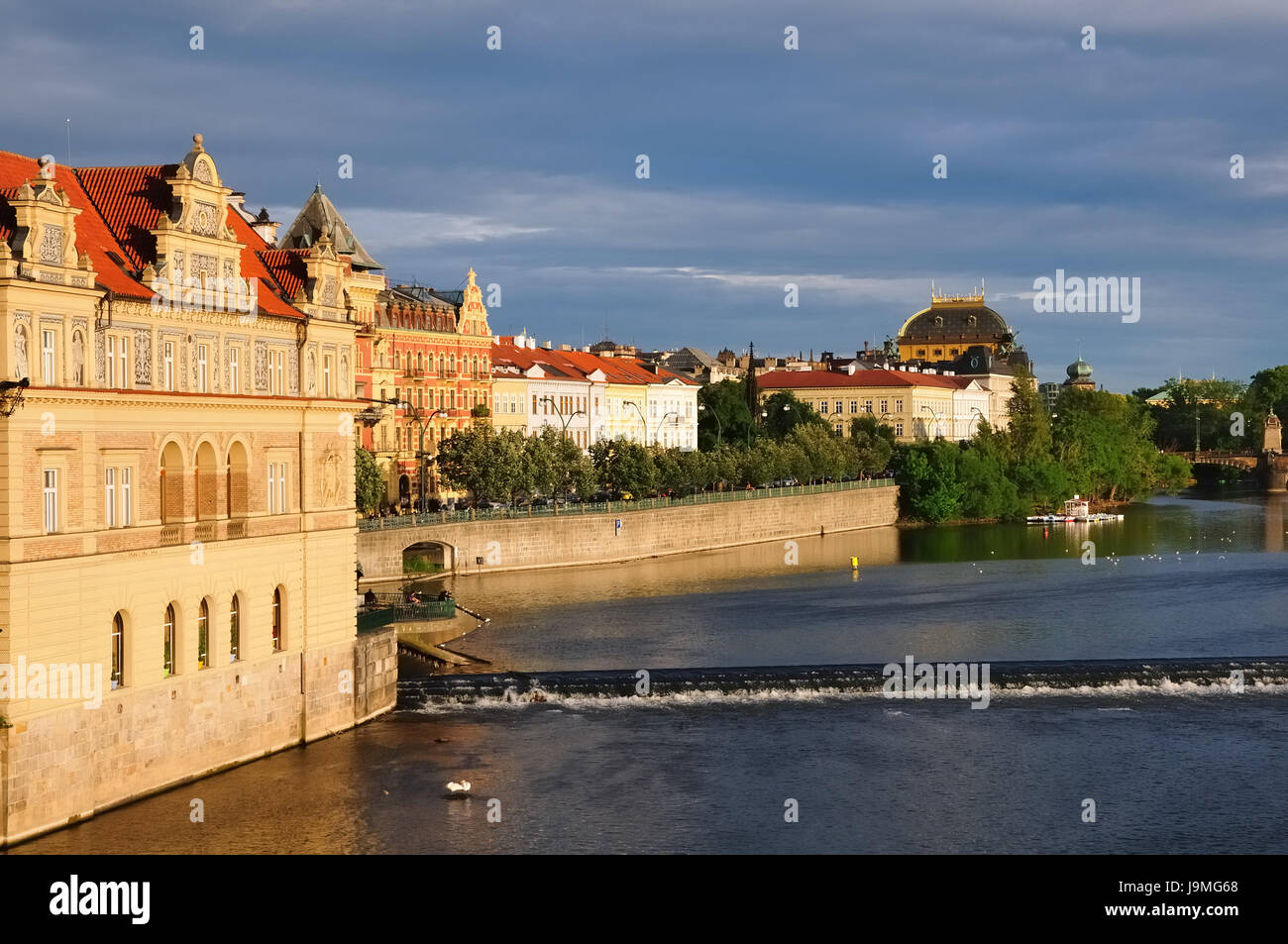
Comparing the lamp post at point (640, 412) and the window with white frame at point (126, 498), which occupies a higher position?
the lamp post at point (640, 412)

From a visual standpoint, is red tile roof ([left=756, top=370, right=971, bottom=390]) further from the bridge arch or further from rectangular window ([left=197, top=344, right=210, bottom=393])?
rectangular window ([left=197, top=344, right=210, bottom=393])

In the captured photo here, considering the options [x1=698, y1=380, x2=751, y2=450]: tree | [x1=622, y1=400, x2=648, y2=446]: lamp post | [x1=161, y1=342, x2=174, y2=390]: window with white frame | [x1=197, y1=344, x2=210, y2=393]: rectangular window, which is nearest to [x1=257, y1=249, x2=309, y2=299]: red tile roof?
[x1=197, y1=344, x2=210, y2=393]: rectangular window

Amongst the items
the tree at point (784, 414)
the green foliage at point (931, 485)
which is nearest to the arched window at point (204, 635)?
the green foliage at point (931, 485)

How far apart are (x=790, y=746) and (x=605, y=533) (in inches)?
1585

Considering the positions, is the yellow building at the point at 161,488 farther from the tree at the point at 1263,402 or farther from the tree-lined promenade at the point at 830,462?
the tree at the point at 1263,402

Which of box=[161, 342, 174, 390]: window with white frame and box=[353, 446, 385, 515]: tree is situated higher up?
box=[161, 342, 174, 390]: window with white frame

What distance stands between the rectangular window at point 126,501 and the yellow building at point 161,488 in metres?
0.04

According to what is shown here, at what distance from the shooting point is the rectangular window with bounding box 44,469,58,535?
86.5ft

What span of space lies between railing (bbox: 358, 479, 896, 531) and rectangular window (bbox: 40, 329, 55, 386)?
3597cm

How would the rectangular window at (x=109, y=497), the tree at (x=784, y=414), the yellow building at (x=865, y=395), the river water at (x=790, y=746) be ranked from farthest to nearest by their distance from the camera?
1. the yellow building at (x=865, y=395)
2. the tree at (x=784, y=414)
3. the river water at (x=790, y=746)
4. the rectangular window at (x=109, y=497)

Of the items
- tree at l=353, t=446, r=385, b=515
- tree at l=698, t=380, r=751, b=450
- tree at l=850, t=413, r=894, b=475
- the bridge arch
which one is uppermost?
tree at l=698, t=380, r=751, b=450

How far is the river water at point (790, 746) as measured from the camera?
2855 cm

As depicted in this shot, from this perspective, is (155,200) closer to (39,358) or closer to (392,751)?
(39,358)
